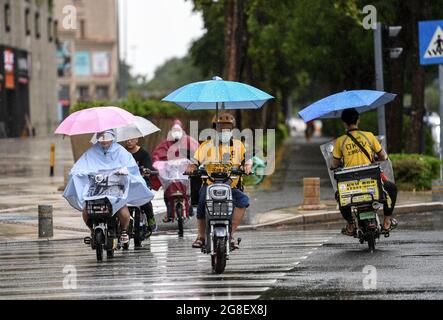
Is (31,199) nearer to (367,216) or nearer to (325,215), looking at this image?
(325,215)

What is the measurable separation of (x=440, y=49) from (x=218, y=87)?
36.7 ft

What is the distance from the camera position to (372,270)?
13.9 meters

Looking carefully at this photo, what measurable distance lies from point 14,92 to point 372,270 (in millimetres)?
66917

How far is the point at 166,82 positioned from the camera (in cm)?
19875

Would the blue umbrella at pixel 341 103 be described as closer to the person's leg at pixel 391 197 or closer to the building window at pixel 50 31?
the person's leg at pixel 391 197

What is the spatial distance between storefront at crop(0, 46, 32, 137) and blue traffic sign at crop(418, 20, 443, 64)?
4842 cm

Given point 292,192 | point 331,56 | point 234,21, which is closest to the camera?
point 292,192

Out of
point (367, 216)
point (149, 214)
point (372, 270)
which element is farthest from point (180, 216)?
point (372, 270)

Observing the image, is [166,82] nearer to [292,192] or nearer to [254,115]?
[254,115]

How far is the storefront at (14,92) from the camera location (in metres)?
74.5

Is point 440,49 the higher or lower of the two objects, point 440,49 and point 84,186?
the higher

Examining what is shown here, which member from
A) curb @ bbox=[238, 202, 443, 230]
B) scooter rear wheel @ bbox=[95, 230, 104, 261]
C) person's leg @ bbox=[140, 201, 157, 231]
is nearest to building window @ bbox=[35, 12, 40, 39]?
curb @ bbox=[238, 202, 443, 230]

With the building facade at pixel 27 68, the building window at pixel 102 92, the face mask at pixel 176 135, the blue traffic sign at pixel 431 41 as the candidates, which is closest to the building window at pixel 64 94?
the building window at pixel 102 92

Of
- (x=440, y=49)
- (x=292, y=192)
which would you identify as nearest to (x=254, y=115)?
(x=292, y=192)
